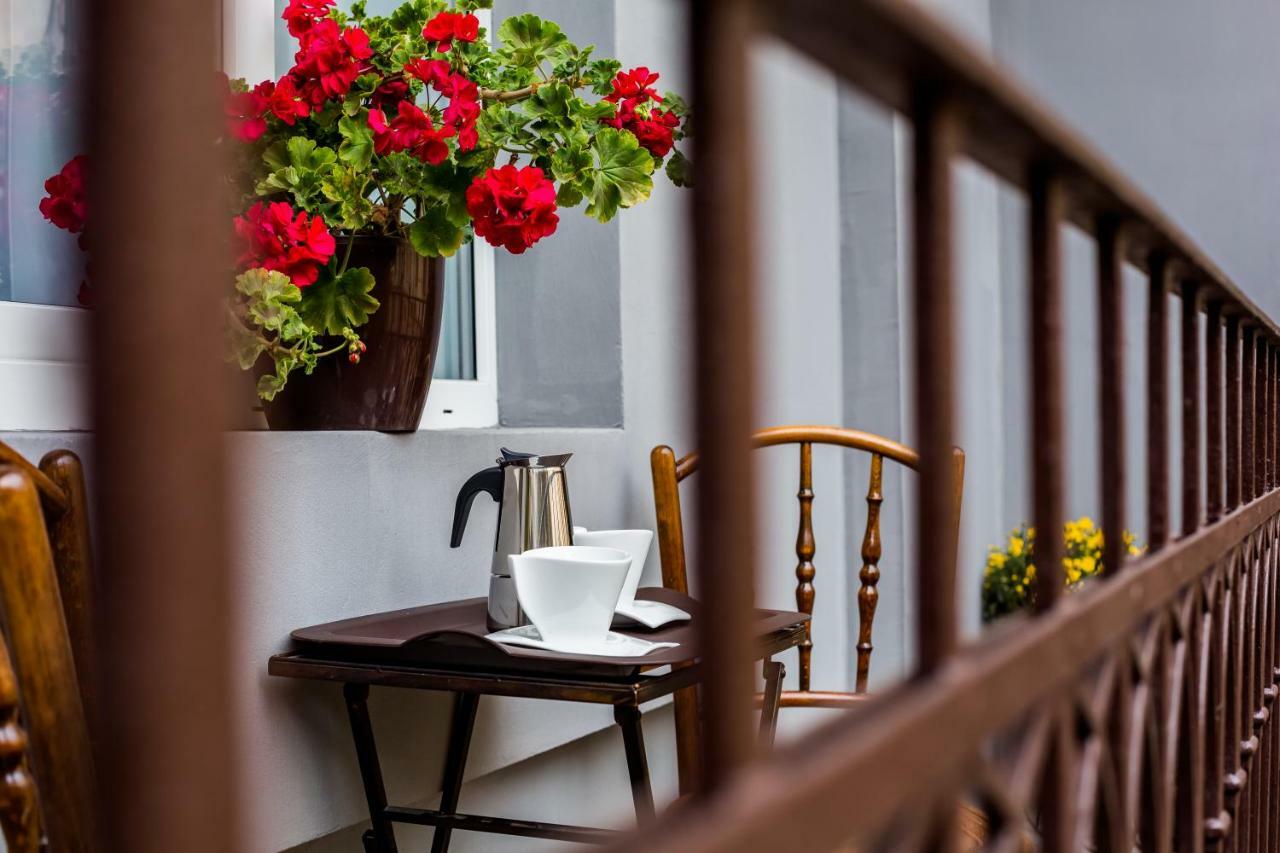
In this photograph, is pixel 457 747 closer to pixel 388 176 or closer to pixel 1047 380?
pixel 388 176

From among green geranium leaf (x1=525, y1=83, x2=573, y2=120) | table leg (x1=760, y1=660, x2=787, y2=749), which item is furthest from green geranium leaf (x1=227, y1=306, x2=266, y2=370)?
table leg (x1=760, y1=660, x2=787, y2=749)

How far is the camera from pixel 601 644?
1.09 metres

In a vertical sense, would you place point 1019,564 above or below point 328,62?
below

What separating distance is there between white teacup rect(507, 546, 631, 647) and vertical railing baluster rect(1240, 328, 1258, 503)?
56 cm

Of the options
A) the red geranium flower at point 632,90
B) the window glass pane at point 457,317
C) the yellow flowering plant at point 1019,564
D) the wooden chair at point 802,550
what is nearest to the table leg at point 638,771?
the wooden chair at point 802,550

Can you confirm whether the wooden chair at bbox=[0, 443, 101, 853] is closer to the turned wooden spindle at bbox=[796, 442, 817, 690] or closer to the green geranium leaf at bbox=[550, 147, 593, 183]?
the green geranium leaf at bbox=[550, 147, 593, 183]

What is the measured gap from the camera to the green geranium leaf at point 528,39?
1.42m

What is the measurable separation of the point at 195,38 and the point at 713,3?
0.35 feet

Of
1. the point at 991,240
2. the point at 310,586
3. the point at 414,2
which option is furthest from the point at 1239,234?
the point at 310,586

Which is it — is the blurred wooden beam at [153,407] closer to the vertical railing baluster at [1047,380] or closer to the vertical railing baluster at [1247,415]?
the vertical railing baluster at [1047,380]

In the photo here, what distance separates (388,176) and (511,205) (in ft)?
0.48

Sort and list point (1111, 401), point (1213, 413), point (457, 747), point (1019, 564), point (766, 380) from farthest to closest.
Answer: point (1019, 564) < point (457, 747) < point (1213, 413) < point (1111, 401) < point (766, 380)

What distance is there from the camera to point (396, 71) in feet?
4.36

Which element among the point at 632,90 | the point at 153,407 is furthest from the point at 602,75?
the point at 153,407
